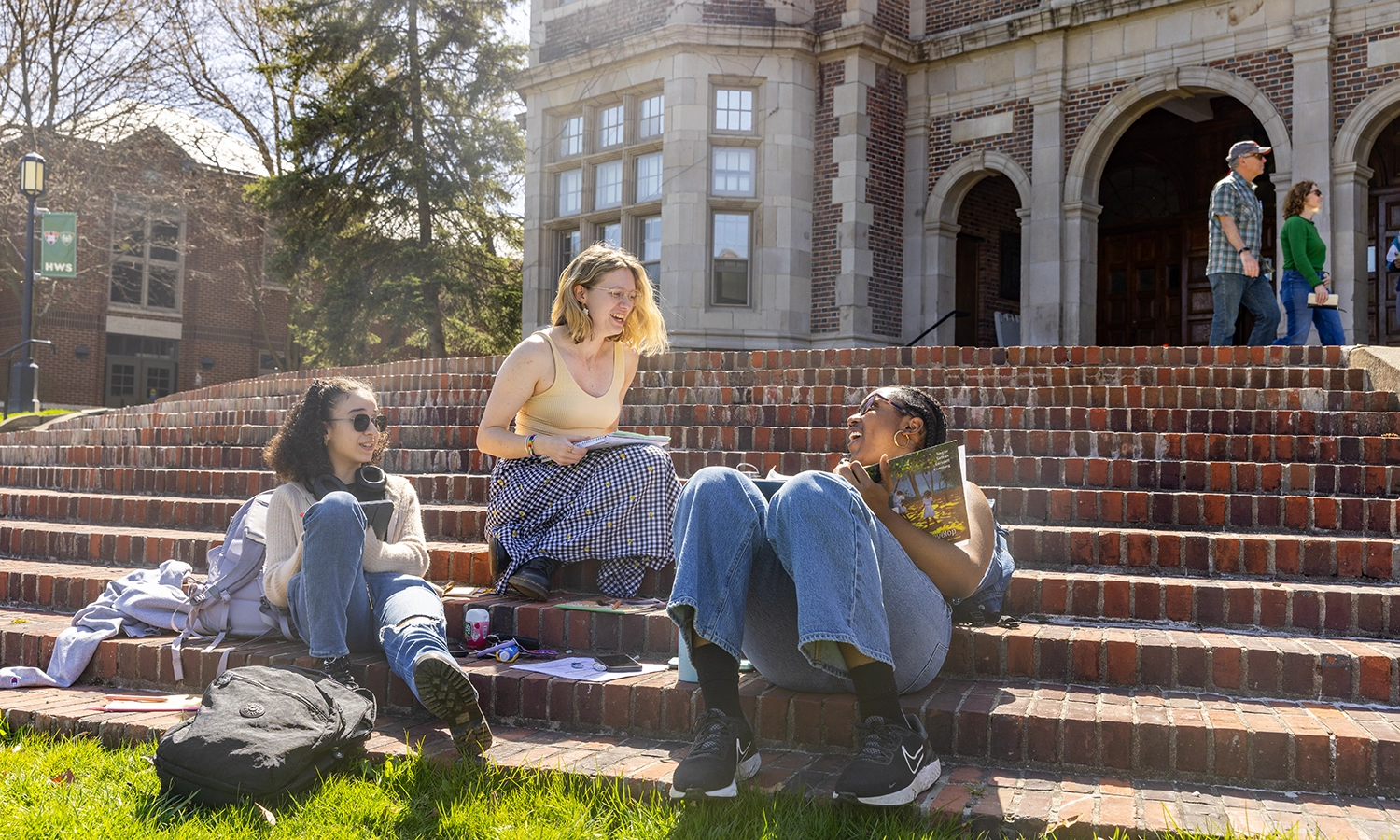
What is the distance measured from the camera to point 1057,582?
12.3ft

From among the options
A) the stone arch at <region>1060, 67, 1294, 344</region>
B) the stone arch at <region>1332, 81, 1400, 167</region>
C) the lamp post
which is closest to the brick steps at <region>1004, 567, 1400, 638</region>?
the stone arch at <region>1332, 81, 1400, 167</region>

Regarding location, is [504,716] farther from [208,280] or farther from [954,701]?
[208,280]

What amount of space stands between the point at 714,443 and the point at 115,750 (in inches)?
150

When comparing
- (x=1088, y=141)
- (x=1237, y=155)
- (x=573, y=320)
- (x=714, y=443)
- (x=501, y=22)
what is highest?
(x=501, y=22)

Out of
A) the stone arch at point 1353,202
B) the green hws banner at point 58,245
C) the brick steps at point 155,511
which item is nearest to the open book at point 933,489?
the brick steps at point 155,511

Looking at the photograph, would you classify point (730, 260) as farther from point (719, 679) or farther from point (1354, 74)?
point (719, 679)

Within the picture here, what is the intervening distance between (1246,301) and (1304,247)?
58 cm

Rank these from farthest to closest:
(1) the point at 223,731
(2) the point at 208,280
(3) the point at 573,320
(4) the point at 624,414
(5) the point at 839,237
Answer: (2) the point at 208,280
(5) the point at 839,237
(4) the point at 624,414
(3) the point at 573,320
(1) the point at 223,731

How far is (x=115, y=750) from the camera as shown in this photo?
10.5ft

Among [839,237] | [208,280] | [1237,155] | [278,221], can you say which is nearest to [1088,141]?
[839,237]

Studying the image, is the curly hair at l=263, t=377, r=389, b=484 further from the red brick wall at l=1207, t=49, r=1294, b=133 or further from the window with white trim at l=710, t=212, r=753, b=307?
the red brick wall at l=1207, t=49, r=1294, b=133

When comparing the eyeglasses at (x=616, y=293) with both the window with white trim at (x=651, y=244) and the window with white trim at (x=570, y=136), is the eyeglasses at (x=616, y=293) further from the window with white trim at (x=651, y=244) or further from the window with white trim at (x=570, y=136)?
the window with white trim at (x=570, y=136)

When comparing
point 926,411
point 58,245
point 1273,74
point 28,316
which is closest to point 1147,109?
point 1273,74

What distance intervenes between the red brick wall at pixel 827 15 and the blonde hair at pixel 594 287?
413 inches
